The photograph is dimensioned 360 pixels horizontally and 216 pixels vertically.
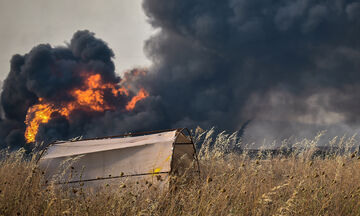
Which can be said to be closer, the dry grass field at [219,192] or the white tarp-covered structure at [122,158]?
the dry grass field at [219,192]

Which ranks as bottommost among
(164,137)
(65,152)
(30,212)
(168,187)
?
(30,212)

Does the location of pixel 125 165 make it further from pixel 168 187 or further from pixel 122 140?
pixel 168 187

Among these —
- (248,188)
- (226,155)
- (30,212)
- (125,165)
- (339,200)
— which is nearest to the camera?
(30,212)

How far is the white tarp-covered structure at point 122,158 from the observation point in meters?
5.21

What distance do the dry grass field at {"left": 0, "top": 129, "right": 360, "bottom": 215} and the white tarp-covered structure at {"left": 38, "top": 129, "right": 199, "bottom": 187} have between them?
35 centimetres

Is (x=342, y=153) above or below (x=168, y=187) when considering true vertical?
above

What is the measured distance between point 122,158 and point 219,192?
2.73 metres

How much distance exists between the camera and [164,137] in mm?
5766

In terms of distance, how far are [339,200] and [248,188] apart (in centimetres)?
140

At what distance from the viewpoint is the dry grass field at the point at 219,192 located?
327 centimetres

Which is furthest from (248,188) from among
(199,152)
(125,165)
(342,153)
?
(342,153)

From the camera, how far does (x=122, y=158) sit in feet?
18.4

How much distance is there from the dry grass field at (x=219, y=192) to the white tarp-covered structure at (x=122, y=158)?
35 centimetres

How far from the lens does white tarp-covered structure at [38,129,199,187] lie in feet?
17.1
